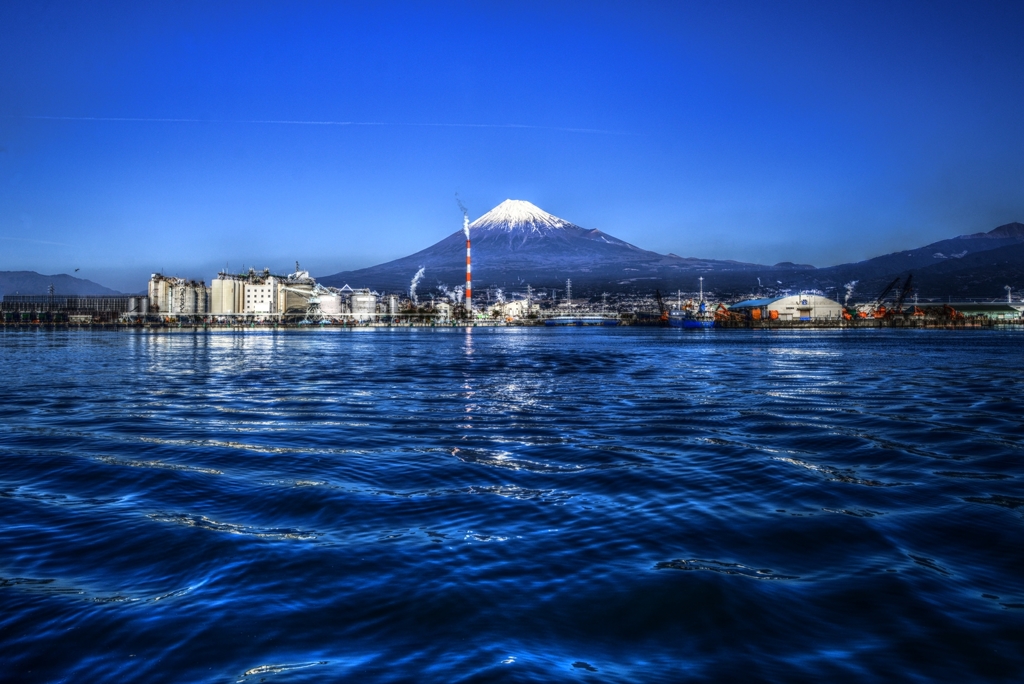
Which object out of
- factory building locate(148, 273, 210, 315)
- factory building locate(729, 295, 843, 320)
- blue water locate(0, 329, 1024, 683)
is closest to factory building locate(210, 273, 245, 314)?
factory building locate(148, 273, 210, 315)

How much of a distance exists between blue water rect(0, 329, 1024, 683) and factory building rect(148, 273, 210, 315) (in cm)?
19412

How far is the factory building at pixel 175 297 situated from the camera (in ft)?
622

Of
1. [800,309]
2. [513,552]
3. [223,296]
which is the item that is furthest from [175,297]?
[513,552]

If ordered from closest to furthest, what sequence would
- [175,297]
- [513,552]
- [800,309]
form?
[513,552], [800,309], [175,297]

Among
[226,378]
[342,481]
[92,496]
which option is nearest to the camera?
[92,496]

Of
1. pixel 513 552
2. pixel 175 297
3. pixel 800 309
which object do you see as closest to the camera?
pixel 513 552

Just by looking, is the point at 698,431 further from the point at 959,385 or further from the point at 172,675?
the point at 959,385

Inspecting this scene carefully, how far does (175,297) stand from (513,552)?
679 feet

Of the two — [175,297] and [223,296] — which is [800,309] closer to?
[223,296]

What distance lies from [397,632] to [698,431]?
349 inches

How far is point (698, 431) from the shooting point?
1212 cm

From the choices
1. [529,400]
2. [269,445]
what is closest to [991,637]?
[269,445]

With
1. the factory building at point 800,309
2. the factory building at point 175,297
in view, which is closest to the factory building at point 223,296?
the factory building at point 175,297

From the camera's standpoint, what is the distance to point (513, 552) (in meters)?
5.56
